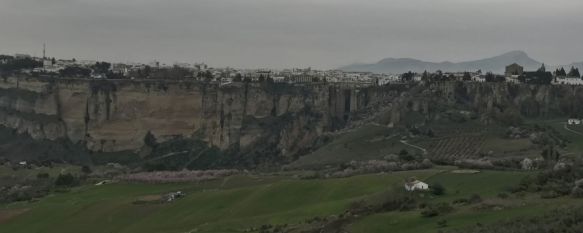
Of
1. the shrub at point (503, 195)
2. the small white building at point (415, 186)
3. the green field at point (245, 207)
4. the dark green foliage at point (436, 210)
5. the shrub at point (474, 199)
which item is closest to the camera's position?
the dark green foliage at point (436, 210)

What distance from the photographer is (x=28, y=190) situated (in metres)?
71.8

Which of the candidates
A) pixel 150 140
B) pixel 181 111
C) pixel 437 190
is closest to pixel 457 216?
pixel 437 190

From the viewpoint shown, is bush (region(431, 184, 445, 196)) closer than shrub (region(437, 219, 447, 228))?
No

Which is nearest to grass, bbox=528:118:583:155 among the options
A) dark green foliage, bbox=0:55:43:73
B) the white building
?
the white building

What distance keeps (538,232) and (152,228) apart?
28398 millimetres

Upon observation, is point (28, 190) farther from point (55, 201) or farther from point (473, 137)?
point (473, 137)

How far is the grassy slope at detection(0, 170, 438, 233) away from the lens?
43750 millimetres

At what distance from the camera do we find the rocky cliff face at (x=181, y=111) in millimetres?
119312

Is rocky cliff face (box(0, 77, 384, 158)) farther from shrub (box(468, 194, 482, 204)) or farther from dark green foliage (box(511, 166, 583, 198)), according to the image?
shrub (box(468, 194, 482, 204))

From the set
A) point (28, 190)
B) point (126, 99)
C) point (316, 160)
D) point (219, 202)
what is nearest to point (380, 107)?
point (316, 160)

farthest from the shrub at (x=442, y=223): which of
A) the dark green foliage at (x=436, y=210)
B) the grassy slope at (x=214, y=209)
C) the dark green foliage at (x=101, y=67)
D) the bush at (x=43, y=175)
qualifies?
the dark green foliage at (x=101, y=67)

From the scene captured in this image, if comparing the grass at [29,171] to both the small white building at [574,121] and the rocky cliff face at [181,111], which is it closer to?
the rocky cliff face at [181,111]

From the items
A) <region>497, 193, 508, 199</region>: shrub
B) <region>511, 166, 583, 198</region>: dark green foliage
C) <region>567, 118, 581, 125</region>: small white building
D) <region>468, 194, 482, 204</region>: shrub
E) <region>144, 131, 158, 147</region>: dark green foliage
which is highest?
<region>511, 166, 583, 198</region>: dark green foliage

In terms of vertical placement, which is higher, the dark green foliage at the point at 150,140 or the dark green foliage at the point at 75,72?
the dark green foliage at the point at 75,72
